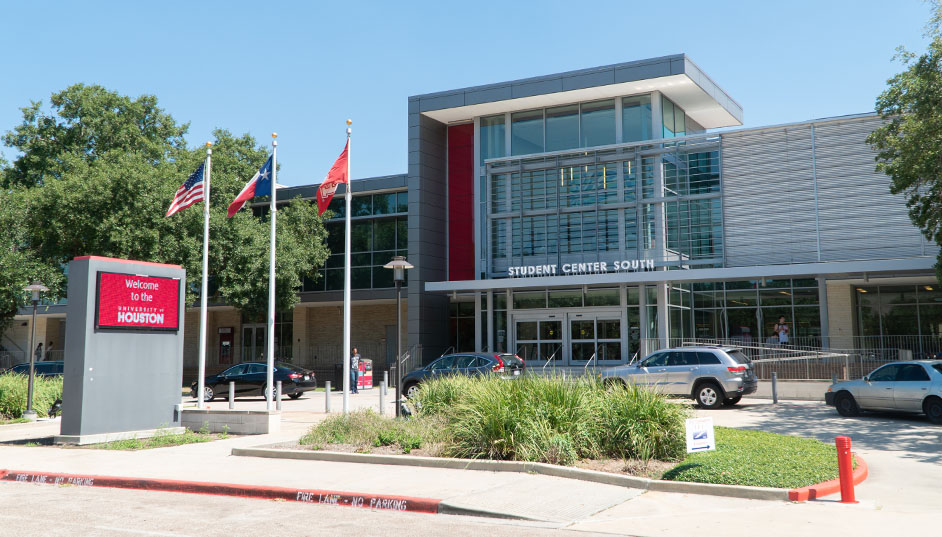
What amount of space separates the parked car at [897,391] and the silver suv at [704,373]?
225 centimetres

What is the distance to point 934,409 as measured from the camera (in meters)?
16.5

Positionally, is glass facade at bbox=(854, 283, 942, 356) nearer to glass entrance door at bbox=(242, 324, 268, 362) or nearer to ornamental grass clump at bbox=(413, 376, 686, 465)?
ornamental grass clump at bbox=(413, 376, 686, 465)

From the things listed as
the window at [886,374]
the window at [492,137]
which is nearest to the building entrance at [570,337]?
the window at [492,137]

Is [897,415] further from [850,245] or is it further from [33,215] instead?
[33,215]

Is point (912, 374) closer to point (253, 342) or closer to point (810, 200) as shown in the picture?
point (810, 200)

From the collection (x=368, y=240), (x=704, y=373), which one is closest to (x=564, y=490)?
(x=704, y=373)

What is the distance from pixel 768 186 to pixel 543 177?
9090 millimetres

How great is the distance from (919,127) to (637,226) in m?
12.6

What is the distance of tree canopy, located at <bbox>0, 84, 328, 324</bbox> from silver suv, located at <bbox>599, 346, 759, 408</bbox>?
17.4m

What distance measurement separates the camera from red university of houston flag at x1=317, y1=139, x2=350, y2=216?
59.1ft

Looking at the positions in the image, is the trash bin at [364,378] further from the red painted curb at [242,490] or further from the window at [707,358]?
the red painted curb at [242,490]

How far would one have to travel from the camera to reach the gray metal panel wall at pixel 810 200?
2702cm

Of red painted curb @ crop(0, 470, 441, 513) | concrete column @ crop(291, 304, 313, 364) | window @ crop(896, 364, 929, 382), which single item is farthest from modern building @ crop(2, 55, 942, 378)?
red painted curb @ crop(0, 470, 441, 513)

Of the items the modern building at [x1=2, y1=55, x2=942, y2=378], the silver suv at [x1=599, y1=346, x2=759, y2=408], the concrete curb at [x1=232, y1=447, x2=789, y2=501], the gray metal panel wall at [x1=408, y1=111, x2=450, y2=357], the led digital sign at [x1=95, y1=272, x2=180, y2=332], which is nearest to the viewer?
the concrete curb at [x1=232, y1=447, x2=789, y2=501]
